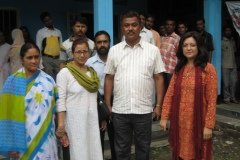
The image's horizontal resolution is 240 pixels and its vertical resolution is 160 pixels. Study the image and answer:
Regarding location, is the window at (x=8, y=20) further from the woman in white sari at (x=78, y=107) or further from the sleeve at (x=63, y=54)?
the woman in white sari at (x=78, y=107)

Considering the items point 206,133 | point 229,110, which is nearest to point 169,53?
point 229,110

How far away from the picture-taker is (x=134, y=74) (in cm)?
386

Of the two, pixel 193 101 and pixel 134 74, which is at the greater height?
pixel 134 74

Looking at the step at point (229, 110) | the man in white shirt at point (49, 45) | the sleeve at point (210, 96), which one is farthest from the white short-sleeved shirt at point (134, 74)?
the step at point (229, 110)

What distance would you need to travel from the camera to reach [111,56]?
3.98 meters

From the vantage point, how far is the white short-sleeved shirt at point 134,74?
12.7ft

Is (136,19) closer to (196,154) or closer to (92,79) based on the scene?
(92,79)

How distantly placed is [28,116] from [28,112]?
36mm

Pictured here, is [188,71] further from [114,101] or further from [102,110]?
[102,110]

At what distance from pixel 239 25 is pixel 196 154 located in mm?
4694

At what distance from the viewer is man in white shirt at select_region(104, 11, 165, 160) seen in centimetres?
387

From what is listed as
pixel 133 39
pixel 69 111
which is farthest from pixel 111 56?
pixel 69 111

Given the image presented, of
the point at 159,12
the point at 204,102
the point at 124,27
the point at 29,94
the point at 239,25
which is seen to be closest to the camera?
the point at 29,94

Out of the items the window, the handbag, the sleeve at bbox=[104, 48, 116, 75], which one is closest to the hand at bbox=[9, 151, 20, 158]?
the handbag
